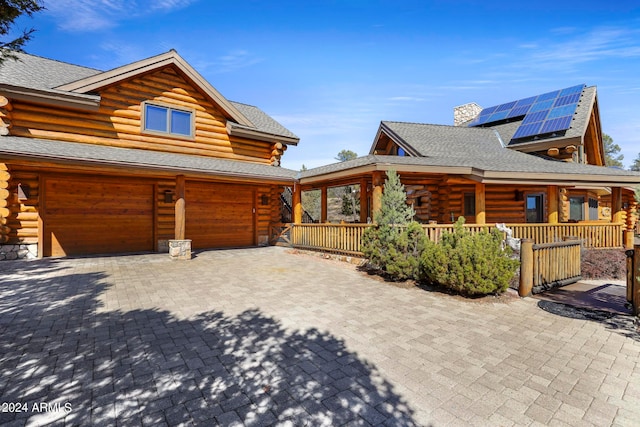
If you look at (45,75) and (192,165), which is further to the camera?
(45,75)

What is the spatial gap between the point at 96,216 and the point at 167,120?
4756 millimetres

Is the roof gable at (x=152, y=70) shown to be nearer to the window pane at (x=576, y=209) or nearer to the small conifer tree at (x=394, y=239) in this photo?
the small conifer tree at (x=394, y=239)

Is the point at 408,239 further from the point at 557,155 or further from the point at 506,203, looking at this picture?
the point at 557,155

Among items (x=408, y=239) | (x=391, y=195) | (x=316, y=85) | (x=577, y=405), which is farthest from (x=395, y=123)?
(x=577, y=405)

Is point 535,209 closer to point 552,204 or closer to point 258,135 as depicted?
point 552,204

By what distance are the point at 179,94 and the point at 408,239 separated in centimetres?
1153

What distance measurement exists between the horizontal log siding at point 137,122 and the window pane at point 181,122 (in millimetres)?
337

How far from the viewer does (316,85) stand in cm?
1434

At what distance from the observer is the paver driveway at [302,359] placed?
8.63 feet

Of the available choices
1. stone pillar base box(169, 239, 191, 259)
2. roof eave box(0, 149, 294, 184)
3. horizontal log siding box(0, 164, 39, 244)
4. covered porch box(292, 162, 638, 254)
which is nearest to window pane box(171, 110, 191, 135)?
roof eave box(0, 149, 294, 184)

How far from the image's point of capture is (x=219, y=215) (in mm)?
13508

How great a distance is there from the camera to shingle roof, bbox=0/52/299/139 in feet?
32.5

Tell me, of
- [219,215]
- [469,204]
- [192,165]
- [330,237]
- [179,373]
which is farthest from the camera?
[469,204]

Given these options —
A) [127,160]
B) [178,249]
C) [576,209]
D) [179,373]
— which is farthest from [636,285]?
[576,209]
